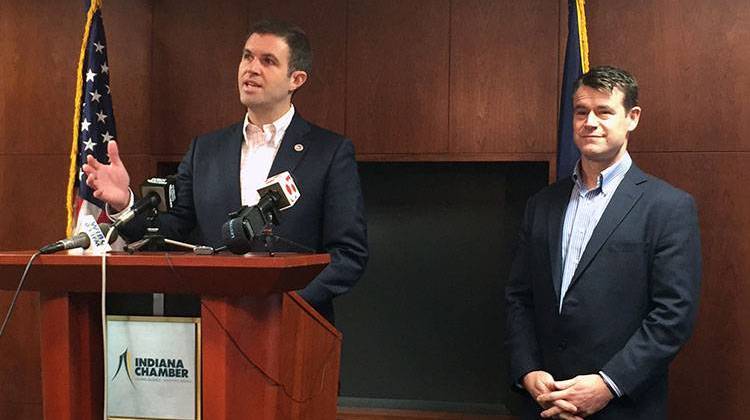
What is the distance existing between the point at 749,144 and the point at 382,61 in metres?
1.67

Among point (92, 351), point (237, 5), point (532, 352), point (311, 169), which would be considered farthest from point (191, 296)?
point (237, 5)

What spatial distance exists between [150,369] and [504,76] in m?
2.71

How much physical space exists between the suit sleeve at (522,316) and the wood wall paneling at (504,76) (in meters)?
1.09

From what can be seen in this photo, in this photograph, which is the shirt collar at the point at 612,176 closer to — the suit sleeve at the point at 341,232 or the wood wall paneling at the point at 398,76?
the suit sleeve at the point at 341,232

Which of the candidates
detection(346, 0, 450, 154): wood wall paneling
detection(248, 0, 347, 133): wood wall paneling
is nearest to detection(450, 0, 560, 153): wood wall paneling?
detection(346, 0, 450, 154): wood wall paneling

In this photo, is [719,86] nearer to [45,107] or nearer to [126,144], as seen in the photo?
[126,144]

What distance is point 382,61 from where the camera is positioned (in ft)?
12.8

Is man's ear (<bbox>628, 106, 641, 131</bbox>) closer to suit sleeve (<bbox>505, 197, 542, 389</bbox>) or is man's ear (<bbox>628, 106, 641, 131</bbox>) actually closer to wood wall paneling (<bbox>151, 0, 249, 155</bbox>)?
suit sleeve (<bbox>505, 197, 542, 389</bbox>)

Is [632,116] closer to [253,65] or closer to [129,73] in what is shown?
[253,65]

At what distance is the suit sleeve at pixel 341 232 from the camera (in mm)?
2176

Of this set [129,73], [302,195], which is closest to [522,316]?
[302,195]

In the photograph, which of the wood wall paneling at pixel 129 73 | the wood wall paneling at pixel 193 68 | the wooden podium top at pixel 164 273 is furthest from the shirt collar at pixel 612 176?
the wood wall paneling at pixel 129 73

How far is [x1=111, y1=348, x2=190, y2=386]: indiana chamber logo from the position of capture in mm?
1434

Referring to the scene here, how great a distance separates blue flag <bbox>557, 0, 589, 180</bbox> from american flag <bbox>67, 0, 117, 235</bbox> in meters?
2.01
